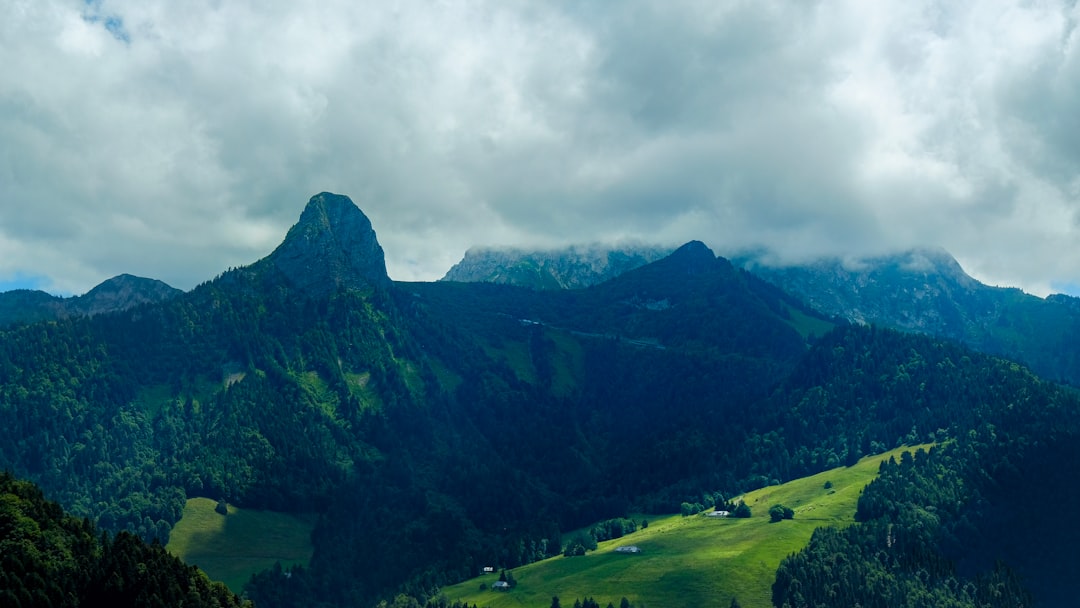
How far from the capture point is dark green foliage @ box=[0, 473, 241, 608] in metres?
180

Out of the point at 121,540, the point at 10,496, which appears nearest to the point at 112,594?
the point at 121,540

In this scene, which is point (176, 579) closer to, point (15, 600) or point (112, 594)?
point (112, 594)

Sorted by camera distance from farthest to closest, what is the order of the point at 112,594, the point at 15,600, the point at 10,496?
the point at 10,496
the point at 112,594
the point at 15,600

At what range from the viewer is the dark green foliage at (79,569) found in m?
180

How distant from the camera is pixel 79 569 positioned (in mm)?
190125

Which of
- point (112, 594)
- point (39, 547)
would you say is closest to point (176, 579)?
point (112, 594)

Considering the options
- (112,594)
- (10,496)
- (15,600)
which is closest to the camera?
(15,600)

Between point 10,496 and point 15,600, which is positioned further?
point 10,496

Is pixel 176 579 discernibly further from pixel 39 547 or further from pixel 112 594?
pixel 39 547

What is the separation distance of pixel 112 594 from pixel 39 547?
56.4 ft

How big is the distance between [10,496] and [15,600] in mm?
34597

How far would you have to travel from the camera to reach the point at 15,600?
Answer: 17100 centimetres

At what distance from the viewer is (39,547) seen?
7480 inches

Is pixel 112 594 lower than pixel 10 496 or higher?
lower
